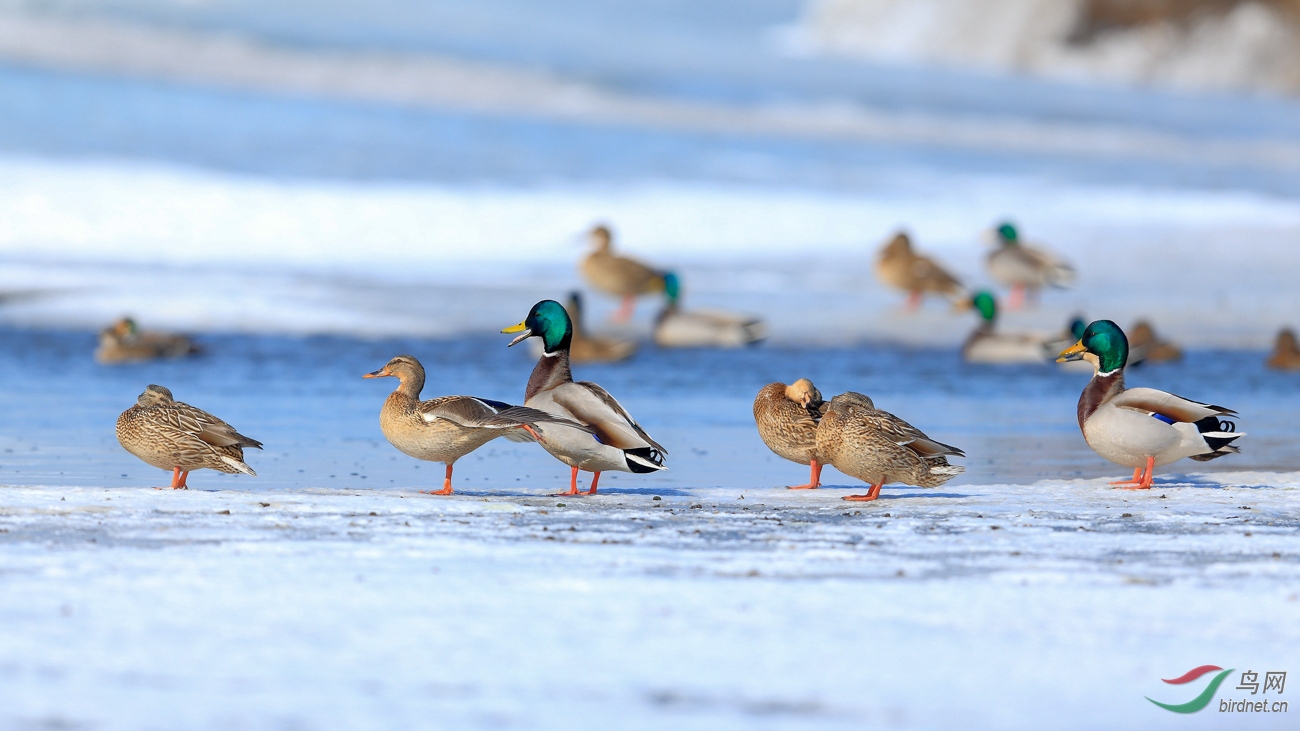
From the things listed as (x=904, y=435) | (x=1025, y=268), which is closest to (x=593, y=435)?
(x=904, y=435)

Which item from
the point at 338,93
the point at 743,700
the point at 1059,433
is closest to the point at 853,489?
the point at 1059,433

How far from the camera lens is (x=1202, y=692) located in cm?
451

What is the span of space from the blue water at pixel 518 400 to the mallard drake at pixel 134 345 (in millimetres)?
118

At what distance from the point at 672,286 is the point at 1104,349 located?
930cm

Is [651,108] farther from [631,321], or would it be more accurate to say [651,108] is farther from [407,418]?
[407,418]

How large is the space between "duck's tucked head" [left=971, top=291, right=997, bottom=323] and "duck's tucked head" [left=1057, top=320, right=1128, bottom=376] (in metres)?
8.08

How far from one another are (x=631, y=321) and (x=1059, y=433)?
8040 millimetres

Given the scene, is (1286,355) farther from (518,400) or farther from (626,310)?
(626,310)

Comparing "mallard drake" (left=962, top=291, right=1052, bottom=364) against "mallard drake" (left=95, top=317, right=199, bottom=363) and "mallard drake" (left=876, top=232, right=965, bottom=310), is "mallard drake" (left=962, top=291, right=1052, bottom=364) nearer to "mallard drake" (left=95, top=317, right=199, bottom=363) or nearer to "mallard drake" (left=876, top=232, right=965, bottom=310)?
"mallard drake" (left=876, top=232, right=965, bottom=310)

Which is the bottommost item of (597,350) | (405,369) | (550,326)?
(405,369)

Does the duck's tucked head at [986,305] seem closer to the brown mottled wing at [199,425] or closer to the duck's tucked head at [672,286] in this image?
the duck's tucked head at [672,286]

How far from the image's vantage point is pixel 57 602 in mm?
4988

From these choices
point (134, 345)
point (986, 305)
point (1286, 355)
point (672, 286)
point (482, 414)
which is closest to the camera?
point (482, 414)

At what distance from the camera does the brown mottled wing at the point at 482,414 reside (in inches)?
290
